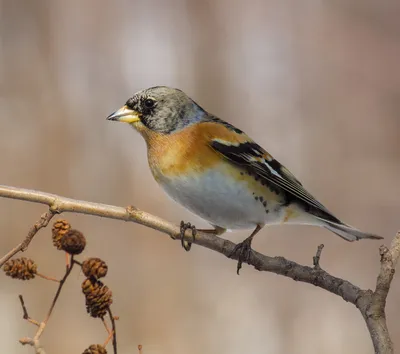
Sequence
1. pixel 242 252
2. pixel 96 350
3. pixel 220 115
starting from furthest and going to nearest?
pixel 220 115
pixel 242 252
pixel 96 350

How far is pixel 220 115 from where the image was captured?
2844 mm

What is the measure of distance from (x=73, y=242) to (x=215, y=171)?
432 mm

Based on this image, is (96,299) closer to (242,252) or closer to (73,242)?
(73,242)

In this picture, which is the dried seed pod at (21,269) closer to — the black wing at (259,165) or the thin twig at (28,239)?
the thin twig at (28,239)

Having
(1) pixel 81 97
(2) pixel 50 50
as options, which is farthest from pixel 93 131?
(2) pixel 50 50

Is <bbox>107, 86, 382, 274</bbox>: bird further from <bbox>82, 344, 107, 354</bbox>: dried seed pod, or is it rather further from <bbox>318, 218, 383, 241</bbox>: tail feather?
<bbox>82, 344, 107, 354</bbox>: dried seed pod

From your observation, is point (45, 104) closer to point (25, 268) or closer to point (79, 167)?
point (79, 167)

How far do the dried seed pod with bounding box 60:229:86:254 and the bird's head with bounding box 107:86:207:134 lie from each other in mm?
461

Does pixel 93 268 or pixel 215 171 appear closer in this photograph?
pixel 93 268

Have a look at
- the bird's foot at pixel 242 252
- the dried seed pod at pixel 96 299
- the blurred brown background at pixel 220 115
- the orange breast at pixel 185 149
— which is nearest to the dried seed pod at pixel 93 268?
the dried seed pod at pixel 96 299

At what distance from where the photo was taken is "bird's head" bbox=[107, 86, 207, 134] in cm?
107

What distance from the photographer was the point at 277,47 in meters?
3.02

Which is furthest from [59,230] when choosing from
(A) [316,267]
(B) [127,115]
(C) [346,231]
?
(C) [346,231]

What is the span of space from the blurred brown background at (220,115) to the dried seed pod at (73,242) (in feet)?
5.91
